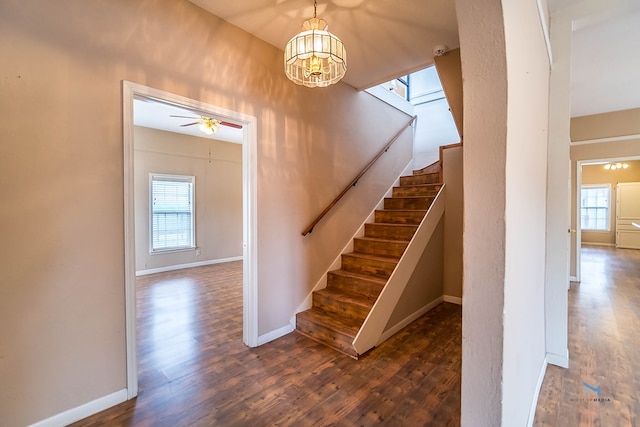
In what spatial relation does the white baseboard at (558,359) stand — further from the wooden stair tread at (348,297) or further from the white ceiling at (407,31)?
the white ceiling at (407,31)

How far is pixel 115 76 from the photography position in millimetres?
1810

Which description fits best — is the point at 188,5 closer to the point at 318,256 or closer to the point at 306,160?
the point at 306,160

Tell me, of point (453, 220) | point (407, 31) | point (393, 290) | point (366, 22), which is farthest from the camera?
point (453, 220)

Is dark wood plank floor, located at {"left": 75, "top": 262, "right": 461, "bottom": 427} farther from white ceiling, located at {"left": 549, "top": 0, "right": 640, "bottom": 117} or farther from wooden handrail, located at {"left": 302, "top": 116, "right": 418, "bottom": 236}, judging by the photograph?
white ceiling, located at {"left": 549, "top": 0, "right": 640, "bottom": 117}

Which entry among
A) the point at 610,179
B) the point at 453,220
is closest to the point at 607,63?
the point at 453,220

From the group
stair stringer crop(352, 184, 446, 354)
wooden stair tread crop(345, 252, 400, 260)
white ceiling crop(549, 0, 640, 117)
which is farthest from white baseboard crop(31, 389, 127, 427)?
white ceiling crop(549, 0, 640, 117)

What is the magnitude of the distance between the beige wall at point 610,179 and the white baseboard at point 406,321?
9.01m

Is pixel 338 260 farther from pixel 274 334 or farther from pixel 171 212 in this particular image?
pixel 171 212

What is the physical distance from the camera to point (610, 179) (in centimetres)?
852

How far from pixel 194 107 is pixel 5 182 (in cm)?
121

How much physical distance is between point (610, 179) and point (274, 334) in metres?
11.4

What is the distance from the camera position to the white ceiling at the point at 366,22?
2.19 meters

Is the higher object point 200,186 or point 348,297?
point 200,186

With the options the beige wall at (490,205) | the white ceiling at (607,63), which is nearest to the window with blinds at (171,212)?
the beige wall at (490,205)
